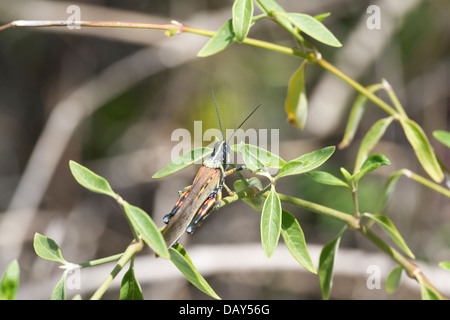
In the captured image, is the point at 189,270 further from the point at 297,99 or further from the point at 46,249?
the point at 297,99

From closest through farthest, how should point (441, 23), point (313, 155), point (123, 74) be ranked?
point (313, 155) < point (441, 23) < point (123, 74)

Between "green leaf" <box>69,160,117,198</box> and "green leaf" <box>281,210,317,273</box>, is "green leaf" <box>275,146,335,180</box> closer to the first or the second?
"green leaf" <box>281,210,317,273</box>

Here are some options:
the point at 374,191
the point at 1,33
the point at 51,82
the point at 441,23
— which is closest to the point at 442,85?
the point at 441,23

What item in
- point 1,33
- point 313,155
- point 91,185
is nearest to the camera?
point 91,185

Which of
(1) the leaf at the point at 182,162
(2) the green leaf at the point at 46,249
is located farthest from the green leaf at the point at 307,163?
(2) the green leaf at the point at 46,249

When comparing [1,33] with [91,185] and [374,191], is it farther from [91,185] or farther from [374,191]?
[91,185]
